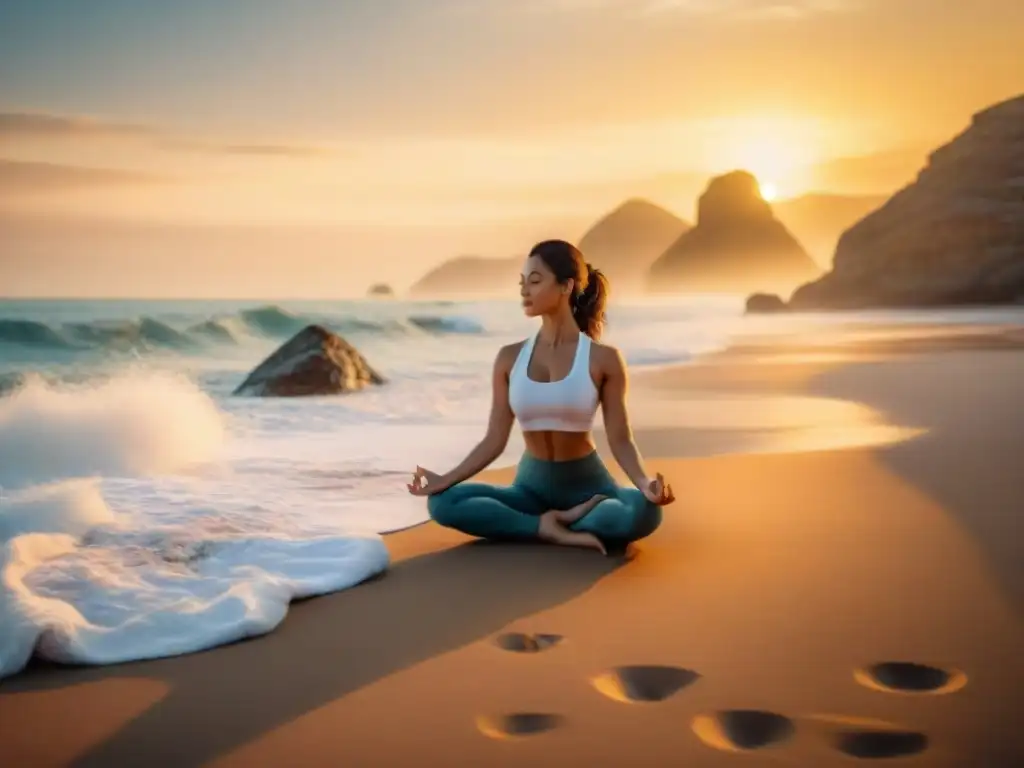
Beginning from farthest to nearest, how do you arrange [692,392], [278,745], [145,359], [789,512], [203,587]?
[145,359] → [692,392] → [789,512] → [203,587] → [278,745]

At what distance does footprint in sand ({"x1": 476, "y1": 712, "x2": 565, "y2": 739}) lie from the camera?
2613 mm

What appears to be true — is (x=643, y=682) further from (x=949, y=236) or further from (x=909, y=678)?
(x=949, y=236)

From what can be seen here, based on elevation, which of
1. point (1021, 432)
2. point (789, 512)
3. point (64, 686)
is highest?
point (1021, 432)

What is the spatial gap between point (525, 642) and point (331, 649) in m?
0.60

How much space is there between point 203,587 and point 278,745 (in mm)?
1350

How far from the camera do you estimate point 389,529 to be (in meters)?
4.96

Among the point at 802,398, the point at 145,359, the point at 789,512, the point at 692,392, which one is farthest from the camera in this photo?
the point at 145,359

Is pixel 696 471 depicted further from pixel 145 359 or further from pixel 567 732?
pixel 145 359

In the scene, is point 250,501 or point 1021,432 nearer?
point 250,501

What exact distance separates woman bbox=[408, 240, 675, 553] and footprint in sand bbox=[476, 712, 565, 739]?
5.08ft

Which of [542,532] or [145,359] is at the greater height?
[145,359]

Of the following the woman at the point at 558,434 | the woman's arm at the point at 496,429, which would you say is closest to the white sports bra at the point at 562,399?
the woman at the point at 558,434

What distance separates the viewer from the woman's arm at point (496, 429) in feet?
14.6

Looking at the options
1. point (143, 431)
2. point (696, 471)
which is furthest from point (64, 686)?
point (143, 431)
